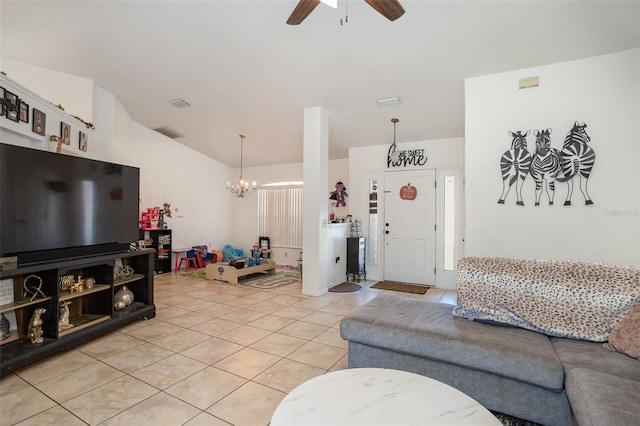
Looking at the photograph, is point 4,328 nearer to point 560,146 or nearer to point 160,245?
point 160,245

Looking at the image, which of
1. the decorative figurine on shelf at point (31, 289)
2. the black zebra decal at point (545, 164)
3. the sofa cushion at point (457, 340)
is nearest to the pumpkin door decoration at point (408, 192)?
the black zebra decal at point (545, 164)

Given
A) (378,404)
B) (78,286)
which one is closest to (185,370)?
(78,286)

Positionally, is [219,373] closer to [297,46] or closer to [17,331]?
[17,331]

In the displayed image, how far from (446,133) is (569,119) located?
193 centimetres

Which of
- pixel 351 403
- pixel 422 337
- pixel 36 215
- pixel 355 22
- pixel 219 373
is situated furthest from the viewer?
pixel 355 22

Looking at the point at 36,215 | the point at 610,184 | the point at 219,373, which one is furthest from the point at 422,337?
the point at 36,215

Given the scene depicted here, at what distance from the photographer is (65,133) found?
345cm

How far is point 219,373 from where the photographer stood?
7.57 feet

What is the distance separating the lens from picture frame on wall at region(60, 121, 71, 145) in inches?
133

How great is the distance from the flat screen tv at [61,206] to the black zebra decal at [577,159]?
186 inches

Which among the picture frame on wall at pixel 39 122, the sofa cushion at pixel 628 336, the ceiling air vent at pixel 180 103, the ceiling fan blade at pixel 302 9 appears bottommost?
the sofa cushion at pixel 628 336

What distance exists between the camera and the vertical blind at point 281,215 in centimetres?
738

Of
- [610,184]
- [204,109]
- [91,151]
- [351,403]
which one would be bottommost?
[351,403]

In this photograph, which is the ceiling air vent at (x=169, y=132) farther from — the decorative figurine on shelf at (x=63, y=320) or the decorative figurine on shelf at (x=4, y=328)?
the decorative figurine on shelf at (x=4, y=328)
